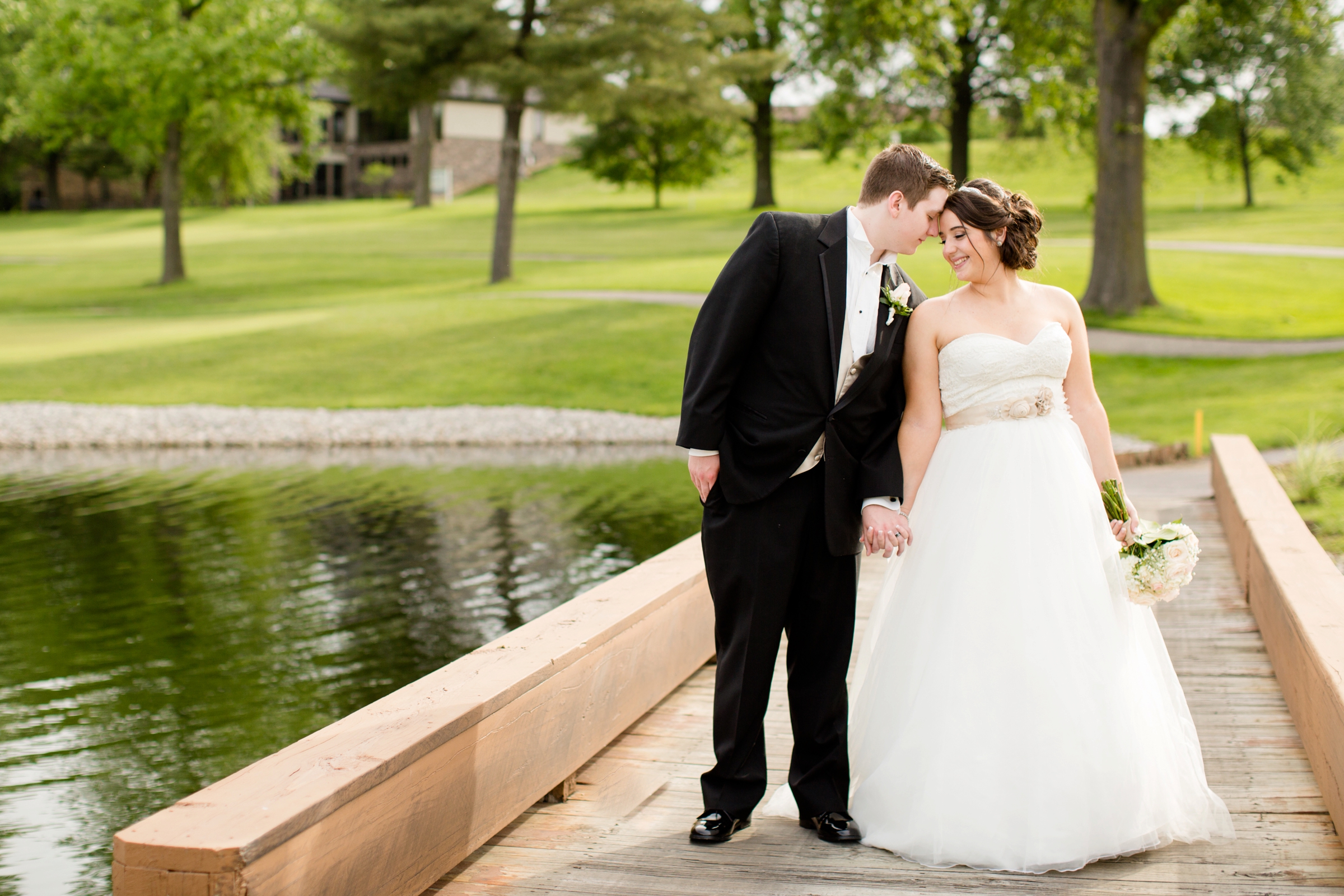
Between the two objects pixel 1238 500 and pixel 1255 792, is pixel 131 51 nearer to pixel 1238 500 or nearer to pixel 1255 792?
pixel 1238 500

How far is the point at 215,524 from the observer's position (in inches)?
427

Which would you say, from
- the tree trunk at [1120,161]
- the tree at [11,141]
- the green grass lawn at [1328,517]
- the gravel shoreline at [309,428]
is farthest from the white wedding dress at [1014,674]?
the tree at [11,141]

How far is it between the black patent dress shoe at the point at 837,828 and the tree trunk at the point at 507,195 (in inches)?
1021

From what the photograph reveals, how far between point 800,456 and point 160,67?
91.1 ft

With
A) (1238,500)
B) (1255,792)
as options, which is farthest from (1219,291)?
(1255,792)

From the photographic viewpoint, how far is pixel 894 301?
3.62 m

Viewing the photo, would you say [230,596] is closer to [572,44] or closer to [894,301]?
[894,301]

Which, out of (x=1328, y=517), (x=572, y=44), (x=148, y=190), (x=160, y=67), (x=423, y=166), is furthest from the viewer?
(x=148, y=190)

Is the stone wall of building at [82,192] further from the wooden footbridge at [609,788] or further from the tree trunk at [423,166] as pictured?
the wooden footbridge at [609,788]

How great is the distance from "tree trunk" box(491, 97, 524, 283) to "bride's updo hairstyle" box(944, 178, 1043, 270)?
83.5 feet

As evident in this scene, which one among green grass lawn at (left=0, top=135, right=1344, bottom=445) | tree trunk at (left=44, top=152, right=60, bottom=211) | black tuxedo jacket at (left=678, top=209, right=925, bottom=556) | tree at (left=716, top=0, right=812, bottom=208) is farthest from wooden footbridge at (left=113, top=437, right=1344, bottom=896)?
tree trunk at (left=44, top=152, right=60, bottom=211)

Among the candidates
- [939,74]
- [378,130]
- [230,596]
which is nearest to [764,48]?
[939,74]

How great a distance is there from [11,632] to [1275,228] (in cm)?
3927

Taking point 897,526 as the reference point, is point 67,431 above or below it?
below
